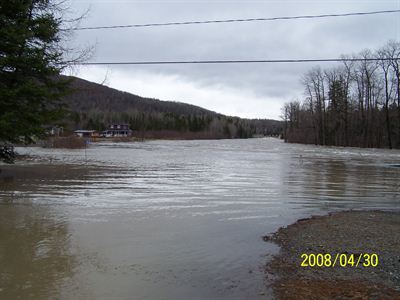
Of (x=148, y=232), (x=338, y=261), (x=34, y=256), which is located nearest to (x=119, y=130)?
(x=148, y=232)

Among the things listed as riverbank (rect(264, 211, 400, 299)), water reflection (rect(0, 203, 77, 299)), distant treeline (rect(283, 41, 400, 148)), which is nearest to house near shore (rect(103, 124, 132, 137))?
distant treeline (rect(283, 41, 400, 148))

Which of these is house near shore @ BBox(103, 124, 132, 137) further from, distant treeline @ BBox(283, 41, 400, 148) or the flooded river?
the flooded river

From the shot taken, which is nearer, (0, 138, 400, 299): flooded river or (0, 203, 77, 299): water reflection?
(0, 203, 77, 299): water reflection

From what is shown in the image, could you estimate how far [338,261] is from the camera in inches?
268

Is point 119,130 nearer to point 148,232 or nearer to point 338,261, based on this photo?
point 148,232

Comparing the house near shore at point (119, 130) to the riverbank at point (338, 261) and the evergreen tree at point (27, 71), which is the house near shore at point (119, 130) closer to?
the evergreen tree at point (27, 71)

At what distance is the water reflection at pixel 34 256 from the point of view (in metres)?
5.86

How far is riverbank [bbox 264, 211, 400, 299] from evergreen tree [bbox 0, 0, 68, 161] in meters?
11.5

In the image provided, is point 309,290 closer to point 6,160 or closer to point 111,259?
point 111,259

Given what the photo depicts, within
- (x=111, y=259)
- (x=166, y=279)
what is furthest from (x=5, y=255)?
(x=166, y=279)

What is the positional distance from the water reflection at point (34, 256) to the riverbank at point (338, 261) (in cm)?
334

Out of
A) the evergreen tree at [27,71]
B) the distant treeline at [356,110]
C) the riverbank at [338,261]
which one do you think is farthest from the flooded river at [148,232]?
the distant treeline at [356,110]

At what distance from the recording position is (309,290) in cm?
560

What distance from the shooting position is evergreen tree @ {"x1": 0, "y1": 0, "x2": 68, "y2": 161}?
15523 millimetres
